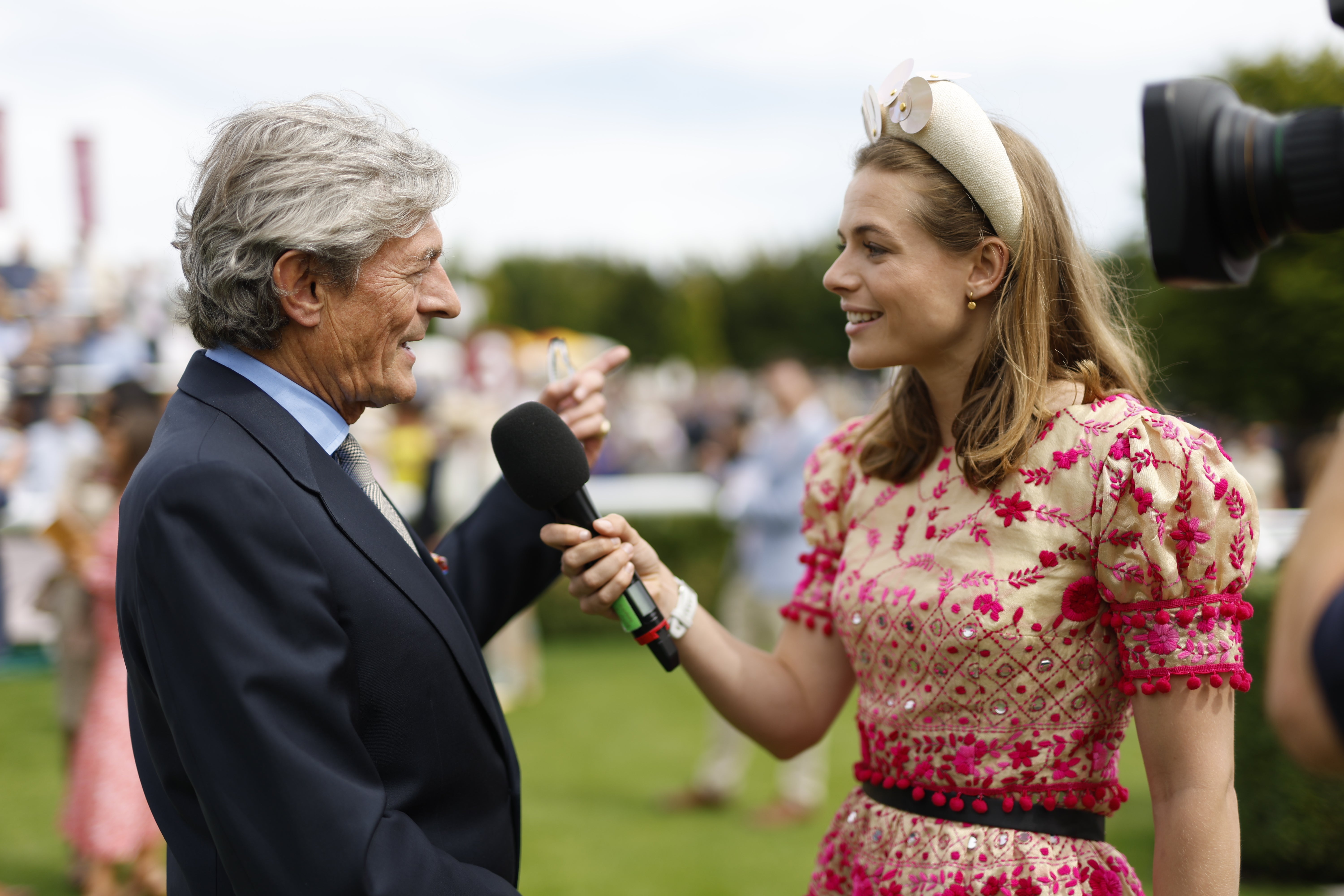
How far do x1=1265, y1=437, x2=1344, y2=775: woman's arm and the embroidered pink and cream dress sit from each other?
70cm

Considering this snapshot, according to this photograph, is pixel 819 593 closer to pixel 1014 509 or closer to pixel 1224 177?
pixel 1014 509

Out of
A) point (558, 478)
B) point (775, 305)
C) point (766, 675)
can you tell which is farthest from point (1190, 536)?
point (775, 305)

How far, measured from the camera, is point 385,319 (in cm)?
204

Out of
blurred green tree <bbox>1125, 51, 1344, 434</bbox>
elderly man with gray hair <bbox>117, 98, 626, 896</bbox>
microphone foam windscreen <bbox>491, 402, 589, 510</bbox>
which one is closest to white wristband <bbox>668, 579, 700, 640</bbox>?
microphone foam windscreen <bbox>491, 402, 589, 510</bbox>

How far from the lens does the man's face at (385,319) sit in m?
1.99

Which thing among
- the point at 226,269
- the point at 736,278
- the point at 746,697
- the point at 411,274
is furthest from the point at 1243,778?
the point at 736,278

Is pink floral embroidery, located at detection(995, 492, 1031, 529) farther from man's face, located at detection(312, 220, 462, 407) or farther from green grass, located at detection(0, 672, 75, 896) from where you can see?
green grass, located at detection(0, 672, 75, 896)

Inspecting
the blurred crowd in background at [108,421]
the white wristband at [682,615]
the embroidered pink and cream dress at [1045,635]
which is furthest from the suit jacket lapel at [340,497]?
the blurred crowd in background at [108,421]

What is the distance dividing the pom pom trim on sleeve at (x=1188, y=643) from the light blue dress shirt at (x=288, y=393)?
1.51 m

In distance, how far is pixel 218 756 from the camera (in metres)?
1.59

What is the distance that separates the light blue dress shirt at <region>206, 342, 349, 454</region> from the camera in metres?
1.95

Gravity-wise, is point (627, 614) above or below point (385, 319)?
below

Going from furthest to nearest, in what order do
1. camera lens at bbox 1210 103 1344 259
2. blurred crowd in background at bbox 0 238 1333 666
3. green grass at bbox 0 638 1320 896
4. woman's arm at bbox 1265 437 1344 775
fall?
blurred crowd in background at bbox 0 238 1333 666 → green grass at bbox 0 638 1320 896 → camera lens at bbox 1210 103 1344 259 → woman's arm at bbox 1265 437 1344 775

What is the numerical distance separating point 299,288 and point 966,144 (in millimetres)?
1335
